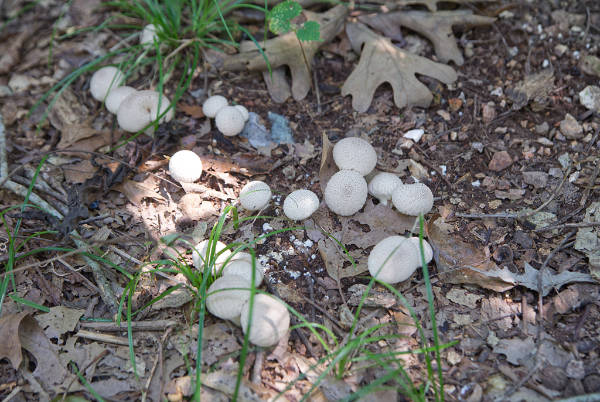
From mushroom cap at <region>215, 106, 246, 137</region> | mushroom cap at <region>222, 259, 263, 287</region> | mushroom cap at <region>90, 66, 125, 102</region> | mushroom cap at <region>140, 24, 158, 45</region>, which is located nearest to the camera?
mushroom cap at <region>222, 259, 263, 287</region>

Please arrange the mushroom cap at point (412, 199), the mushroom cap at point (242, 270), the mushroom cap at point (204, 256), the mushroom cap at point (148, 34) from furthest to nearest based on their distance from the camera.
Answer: the mushroom cap at point (148, 34) → the mushroom cap at point (412, 199) → the mushroom cap at point (204, 256) → the mushroom cap at point (242, 270)

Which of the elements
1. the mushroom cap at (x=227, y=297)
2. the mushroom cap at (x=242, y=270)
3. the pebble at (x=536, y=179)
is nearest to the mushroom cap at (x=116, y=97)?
the mushroom cap at (x=242, y=270)

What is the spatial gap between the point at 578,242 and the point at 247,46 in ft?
9.05

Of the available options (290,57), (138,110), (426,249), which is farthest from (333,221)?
(138,110)

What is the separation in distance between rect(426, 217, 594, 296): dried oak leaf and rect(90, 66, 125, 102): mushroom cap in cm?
258

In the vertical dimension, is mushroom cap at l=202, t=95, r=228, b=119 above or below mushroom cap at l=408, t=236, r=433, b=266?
above

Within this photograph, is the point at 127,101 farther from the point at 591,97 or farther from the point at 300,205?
the point at 591,97

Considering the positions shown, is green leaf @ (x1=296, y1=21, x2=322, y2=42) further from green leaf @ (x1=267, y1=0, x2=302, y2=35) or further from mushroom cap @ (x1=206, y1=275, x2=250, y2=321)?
mushroom cap @ (x1=206, y1=275, x2=250, y2=321)

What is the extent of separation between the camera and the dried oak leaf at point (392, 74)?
3.48 meters

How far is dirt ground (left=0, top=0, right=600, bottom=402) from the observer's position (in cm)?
230

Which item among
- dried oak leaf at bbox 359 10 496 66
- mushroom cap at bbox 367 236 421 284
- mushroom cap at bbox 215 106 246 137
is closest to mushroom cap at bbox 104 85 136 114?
mushroom cap at bbox 215 106 246 137

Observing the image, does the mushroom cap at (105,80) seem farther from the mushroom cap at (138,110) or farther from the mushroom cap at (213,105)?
the mushroom cap at (213,105)

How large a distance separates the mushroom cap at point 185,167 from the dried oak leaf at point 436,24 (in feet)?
6.10

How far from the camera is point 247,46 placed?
3.75m
